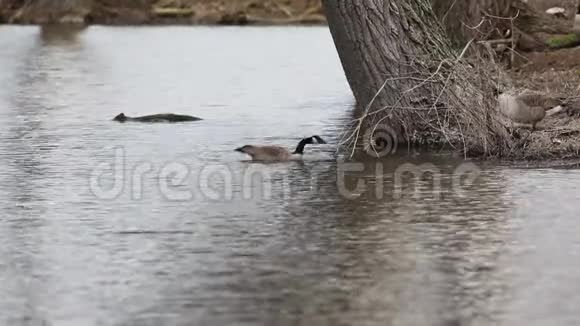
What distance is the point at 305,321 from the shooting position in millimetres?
7785

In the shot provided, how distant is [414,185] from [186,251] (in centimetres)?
361

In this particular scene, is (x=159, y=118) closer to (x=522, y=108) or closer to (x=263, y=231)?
(x=522, y=108)

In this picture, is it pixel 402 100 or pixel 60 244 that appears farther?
pixel 402 100

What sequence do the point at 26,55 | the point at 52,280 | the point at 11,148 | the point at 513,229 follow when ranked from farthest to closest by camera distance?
the point at 26,55 → the point at 11,148 → the point at 513,229 → the point at 52,280

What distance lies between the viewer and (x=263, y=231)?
10.6 metres

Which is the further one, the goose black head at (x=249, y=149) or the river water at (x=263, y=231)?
the goose black head at (x=249, y=149)

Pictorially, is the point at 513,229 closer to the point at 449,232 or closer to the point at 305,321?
the point at 449,232

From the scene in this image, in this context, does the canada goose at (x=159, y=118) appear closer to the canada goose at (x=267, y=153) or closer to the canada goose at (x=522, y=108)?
the canada goose at (x=267, y=153)

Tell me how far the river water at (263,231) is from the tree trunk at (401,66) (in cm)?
61

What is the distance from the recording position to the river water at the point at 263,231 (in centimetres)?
816

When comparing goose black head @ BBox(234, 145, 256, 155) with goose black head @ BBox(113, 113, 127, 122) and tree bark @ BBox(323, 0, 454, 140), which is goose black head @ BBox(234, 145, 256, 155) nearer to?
tree bark @ BBox(323, 0, 454, 140)

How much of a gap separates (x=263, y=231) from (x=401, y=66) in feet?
16.7

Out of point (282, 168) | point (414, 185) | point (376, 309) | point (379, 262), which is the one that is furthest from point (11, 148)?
point (376, 309)

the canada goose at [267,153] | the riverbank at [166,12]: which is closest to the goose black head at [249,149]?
the canada goose at [267,153]
